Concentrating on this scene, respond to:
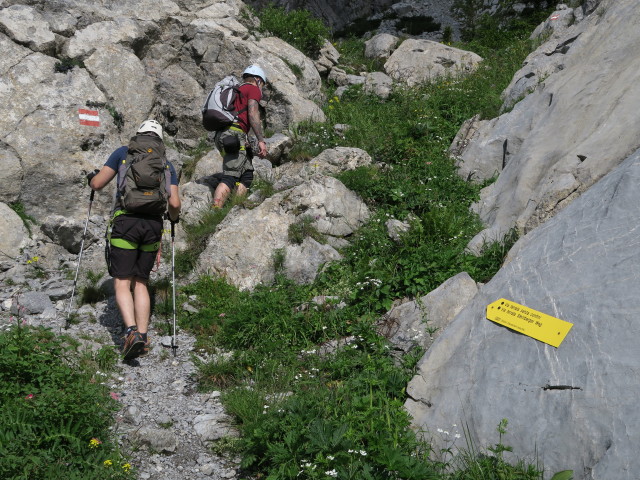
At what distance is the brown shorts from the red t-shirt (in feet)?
11.4

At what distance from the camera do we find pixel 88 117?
10273mm

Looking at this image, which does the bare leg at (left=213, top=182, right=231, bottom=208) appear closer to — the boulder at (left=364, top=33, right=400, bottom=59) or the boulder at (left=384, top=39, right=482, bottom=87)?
the boulder at (left=384, top=39, right=482, bottom=87)

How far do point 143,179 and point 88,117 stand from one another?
4601 mm

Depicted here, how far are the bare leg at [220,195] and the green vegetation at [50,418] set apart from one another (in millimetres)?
4158

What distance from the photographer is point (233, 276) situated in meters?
7.84

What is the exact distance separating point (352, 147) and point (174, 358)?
517 centimetres

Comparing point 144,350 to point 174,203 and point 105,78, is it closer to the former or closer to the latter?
point 174,203

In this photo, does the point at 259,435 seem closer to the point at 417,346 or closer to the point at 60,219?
the point at 417,346

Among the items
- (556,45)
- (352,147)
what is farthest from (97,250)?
(556,45)

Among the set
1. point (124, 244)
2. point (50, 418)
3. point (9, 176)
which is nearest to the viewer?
point (50, 418)

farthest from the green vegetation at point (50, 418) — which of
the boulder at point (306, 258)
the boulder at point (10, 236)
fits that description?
the boulder at point (10, 236)

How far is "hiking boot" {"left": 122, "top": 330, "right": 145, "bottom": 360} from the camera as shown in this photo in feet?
20.2

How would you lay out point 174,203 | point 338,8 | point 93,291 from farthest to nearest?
point 338,8
point 93,291
point 174,203

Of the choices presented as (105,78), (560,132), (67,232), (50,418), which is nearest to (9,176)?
(67,232)
